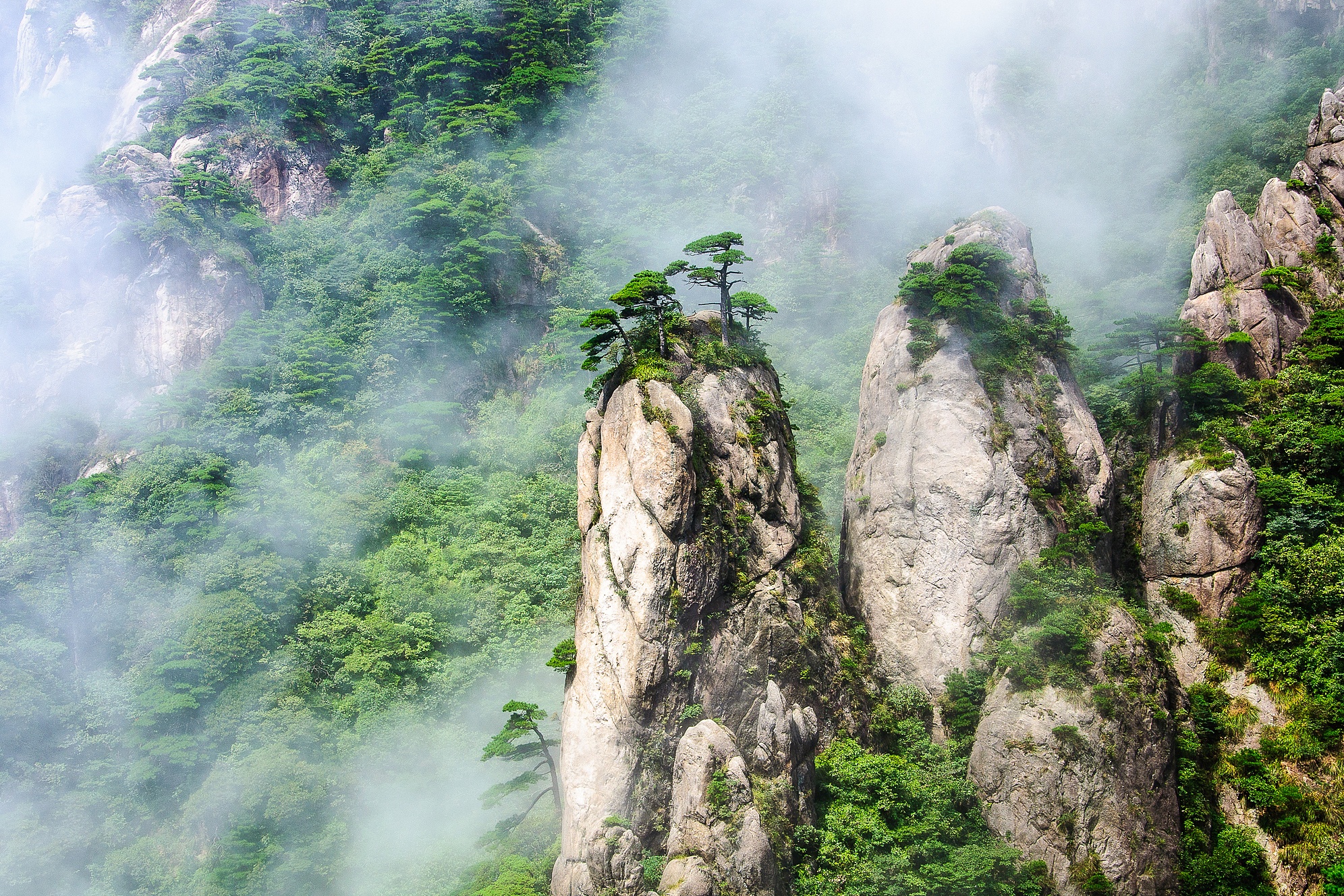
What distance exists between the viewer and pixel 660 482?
24.6 meters

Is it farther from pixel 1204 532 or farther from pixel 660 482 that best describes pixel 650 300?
pixel 1204 532

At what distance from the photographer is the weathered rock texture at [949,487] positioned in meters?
28.5

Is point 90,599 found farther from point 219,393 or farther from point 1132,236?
point 1132,236

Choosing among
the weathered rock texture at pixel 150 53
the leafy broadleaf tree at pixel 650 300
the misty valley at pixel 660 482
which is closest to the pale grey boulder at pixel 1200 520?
the misty valley at pixel 660 482

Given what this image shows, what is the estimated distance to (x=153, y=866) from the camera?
3316 centimetres

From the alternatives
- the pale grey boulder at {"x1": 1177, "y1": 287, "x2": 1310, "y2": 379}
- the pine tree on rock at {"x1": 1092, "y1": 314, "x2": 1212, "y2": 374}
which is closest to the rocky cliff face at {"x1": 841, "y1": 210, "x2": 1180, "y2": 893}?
the pine tree on rock at {"x1": 1092, "y1": 314, "x2": 1212, "y2": 374}

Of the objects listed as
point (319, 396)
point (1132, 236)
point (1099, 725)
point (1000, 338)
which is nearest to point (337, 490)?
point (319, 396)

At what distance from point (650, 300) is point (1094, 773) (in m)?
22.9

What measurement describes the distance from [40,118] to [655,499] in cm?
8927

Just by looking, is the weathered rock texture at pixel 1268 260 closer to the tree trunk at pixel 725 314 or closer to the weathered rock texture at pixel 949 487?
the weathered rock texture at pixel 949 487

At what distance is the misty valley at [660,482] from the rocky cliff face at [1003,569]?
0.59ft

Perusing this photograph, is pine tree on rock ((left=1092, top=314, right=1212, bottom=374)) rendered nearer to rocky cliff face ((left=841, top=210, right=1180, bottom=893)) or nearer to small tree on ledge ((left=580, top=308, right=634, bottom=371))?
rocky cliff face ((left=841, top=210, right=1180, bottom=893))

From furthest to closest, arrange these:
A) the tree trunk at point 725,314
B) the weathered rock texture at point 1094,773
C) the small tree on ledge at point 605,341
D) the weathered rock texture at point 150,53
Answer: the weathered rock texture at point 150,53
the tree trunk at point 725,314
the small tree on ledge at point 605,341
the weathered rock texture at point 1094,773

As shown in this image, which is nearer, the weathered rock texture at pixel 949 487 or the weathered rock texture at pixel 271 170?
the weathered rock texture at pixel 949 487
